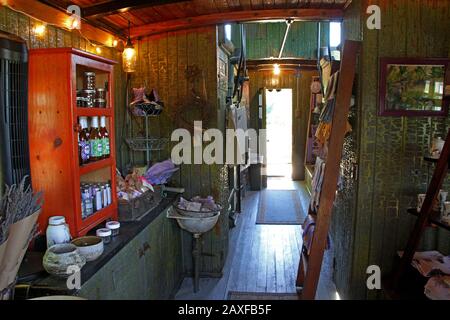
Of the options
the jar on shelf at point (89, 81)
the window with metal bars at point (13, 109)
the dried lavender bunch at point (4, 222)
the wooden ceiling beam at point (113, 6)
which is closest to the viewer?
the dried lavender bunch at point (4, 222)

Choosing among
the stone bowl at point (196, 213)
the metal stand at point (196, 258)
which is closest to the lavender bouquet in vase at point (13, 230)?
the stone bowl at point (196, 213)

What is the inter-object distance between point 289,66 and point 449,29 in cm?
484

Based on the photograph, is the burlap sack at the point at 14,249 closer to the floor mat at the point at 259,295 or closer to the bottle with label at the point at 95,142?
the bottle with label at the point at 95,142

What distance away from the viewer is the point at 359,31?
2.80 meters

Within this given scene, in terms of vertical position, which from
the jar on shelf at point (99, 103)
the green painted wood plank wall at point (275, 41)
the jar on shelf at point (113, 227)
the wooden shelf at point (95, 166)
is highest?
the green painted wood plank wall at point (275, 41)

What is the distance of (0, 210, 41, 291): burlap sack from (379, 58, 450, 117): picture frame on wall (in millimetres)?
2269

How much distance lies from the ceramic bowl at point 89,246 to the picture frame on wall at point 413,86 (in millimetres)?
1985

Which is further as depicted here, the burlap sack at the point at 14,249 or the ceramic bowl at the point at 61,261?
the ceramic bowl at the point at 61,261

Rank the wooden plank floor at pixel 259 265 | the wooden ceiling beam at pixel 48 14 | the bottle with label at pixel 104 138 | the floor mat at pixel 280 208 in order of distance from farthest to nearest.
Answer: the floor mat at pixel 280 208 → the wooden plank floor at pixel 259 265 → the bottle with label at pixel 104 138 → the wooden ceiling beam at pixel 48 14

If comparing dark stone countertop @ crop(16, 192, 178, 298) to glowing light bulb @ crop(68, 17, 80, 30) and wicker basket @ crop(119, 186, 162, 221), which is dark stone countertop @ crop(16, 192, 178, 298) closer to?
wicker basket @ crop(119, 186, 162, 221)

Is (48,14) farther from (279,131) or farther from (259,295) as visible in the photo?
(279,131)

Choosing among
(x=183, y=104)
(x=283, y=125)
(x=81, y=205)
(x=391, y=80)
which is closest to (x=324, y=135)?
(x=391, y=80)

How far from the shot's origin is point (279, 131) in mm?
8672

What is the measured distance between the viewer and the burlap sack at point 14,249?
1331 millimetres
